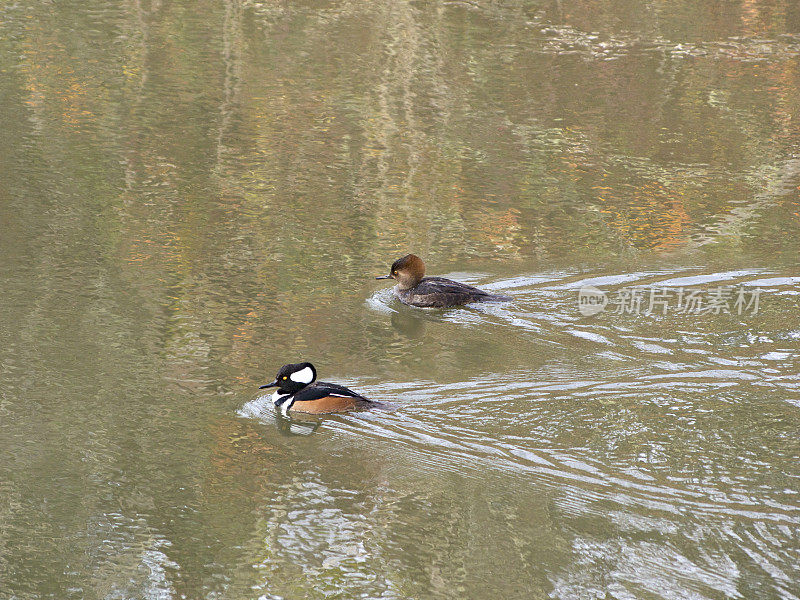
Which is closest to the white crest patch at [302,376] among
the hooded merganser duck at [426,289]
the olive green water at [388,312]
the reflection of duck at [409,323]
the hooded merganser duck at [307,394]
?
the hooded merganser duck at [307,394]

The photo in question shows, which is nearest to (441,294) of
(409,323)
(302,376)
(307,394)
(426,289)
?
(426,289)

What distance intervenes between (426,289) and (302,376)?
2.07 m

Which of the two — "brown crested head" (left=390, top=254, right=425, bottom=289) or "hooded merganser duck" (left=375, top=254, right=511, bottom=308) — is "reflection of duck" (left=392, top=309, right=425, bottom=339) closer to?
"hooded merganser duck" (left=375, top=254, right=511, bottom=308)

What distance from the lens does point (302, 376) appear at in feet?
23.7

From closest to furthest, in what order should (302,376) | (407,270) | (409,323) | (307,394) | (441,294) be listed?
(307,394) → (302,376) → (409,323) → (441,294) → (407,270)

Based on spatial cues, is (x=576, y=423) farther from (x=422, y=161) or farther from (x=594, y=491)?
(x=422, y=161)

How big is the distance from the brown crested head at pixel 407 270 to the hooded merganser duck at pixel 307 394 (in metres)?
2.04

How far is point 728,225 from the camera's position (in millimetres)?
10844

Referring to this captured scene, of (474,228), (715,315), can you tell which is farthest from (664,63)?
(715,315)

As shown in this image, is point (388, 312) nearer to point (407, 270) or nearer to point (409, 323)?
point (409, 323)

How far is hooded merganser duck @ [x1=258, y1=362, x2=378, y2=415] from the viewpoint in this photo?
7.07 m

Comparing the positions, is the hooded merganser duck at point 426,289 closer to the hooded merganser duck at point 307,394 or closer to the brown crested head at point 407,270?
the brown crested head at point 407,270

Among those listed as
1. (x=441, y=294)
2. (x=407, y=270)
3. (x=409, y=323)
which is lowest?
(x=409, y=323)

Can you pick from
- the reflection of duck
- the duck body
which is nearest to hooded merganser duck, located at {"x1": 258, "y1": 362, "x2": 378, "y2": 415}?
the reflection of duck
